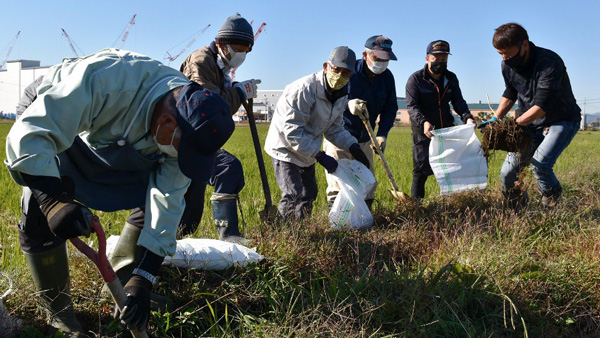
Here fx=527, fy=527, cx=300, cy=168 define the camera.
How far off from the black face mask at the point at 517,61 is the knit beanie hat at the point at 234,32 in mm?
2433

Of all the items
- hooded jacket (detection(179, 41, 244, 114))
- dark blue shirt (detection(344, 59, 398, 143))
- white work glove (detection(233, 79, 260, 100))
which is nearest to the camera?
hooded jacket (detection(179, 41, 244, 114))

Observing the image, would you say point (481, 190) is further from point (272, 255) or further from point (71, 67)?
point (71, 67)

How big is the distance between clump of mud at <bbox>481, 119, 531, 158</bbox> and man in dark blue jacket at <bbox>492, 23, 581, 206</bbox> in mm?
66

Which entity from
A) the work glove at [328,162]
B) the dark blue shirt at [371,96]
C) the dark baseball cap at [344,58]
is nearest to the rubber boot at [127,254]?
the work glove at [328,162]

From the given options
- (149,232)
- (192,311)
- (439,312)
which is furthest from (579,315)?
(149,232)

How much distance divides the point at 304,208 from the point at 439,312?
180 centimetres

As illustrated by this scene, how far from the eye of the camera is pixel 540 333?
2.83 metres

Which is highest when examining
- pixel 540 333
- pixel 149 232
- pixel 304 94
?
pixel 304 94

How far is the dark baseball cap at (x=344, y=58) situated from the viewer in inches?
164

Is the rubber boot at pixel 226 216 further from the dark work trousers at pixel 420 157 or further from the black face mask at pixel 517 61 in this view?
the black face mask at pixel 517 61

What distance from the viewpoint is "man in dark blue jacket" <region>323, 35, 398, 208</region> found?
501 centimetres

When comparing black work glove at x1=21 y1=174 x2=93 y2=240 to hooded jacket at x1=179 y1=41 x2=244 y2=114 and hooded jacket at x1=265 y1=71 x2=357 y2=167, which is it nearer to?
hooded jacket at x1=179 y1=41 x2=244 y2=114

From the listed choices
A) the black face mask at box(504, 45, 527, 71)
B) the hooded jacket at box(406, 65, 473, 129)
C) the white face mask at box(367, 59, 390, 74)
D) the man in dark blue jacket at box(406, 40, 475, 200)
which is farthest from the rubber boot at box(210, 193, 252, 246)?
the black face mask at box(504, 45, 527, 71)

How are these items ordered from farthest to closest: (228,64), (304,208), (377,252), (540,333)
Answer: (304,208)
(228,64)
(377,252)
(540,333)
